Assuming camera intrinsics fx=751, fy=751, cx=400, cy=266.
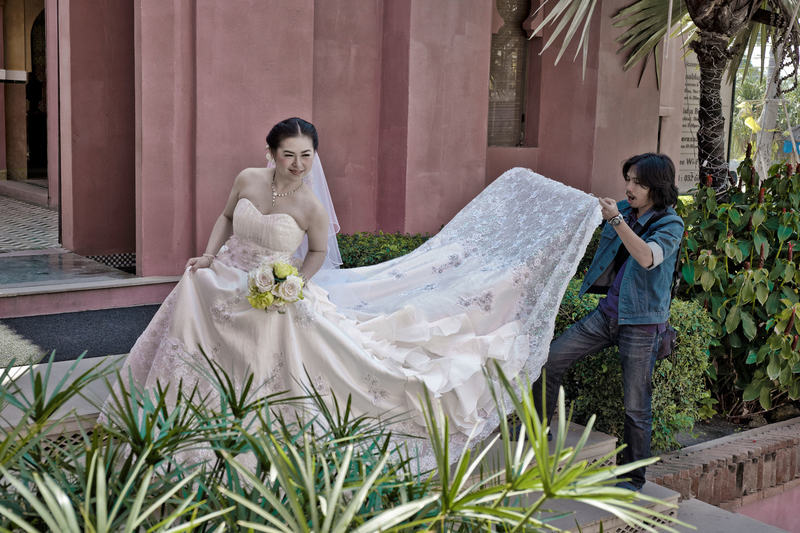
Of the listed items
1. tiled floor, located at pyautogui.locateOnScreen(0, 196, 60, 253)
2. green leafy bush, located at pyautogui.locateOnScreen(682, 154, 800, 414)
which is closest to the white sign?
green leafy bush, located at pyautogui.locateOnScreen(682, 154, 800, 414)

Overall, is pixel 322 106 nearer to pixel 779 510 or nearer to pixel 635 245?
pixel 635 245

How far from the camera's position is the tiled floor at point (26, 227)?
8.68 metres

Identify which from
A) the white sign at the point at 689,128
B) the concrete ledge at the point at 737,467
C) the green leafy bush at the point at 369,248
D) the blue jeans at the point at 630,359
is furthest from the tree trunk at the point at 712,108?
the white sign at the point at 689,128

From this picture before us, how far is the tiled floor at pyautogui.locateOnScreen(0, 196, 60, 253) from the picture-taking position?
28.5ft

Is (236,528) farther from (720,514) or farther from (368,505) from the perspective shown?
(720,514)

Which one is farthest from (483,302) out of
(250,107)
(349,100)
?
(349,100)

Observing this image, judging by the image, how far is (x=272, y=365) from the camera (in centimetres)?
357

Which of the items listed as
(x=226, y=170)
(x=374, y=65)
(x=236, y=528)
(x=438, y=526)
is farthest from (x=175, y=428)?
(x=374, y=65)

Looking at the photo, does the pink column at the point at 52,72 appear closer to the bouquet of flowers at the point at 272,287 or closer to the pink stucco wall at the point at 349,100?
the pink stucco wall at the point at 349,100

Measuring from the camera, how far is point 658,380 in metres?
4.53

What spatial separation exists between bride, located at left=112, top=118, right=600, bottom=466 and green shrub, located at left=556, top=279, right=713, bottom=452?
2.19 feet

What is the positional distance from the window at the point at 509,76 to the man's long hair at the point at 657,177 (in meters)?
5.96

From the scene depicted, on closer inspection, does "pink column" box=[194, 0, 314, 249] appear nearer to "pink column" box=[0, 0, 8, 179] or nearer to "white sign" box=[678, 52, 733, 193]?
"white sign" box=[678, 52, 733, 193]

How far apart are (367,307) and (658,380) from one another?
71.3 inches
